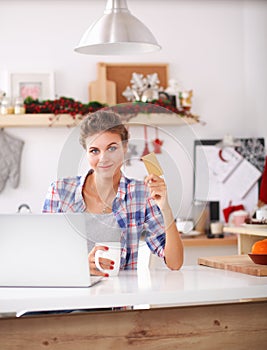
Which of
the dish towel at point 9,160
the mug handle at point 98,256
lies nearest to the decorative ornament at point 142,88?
the dish towel at point 9,160

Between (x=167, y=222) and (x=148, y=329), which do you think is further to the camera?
(x=167, y=222)

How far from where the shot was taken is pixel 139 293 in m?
1.82

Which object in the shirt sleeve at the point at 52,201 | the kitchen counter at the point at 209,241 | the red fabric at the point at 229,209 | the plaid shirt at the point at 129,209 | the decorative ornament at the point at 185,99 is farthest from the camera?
the red fabric at the point at 229,209

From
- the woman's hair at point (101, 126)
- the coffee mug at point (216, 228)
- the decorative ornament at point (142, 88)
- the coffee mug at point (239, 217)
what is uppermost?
the decorative ornament at point (142, 88)

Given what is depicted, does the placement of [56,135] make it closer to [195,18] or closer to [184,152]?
[195,18]

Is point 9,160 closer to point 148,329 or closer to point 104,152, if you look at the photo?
point 104,152

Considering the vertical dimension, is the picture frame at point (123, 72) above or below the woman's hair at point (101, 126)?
above

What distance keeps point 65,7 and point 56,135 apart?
2.81 ft

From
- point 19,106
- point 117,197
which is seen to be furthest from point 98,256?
point 19,106

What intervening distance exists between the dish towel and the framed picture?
11.4 inches

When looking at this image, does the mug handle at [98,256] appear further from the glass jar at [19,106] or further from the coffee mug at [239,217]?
the coffee mug at [239,217]

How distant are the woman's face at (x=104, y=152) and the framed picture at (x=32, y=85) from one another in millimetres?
2586

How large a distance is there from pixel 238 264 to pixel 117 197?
1.56ft

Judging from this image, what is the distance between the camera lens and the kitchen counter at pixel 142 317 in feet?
5.94
